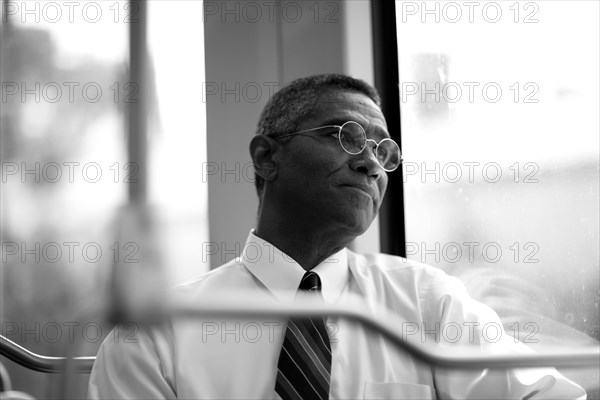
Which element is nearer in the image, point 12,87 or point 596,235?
point 596,235

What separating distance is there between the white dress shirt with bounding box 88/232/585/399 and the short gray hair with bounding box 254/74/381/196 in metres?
0.33

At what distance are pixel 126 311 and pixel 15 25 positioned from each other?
2.13 m

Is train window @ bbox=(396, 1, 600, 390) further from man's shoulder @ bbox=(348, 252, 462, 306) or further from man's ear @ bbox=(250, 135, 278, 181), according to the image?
man's ear @ bbox=(250, 135, 278, 181)

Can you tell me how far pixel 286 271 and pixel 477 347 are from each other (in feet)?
1.42

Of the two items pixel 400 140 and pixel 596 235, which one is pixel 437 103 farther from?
pixel 596 235

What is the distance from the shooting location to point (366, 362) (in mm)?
1504

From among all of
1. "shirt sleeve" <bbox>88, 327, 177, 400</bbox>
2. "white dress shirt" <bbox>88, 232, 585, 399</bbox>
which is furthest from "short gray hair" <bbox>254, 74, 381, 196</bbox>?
"shirt sleeve" <bbox>88, 327, 177, 400</bbox>

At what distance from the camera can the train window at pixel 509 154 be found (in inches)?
71.9

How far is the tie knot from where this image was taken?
1614 millimetres

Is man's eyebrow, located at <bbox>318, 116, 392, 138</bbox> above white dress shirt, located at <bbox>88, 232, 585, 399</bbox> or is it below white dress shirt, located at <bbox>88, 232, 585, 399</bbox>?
above

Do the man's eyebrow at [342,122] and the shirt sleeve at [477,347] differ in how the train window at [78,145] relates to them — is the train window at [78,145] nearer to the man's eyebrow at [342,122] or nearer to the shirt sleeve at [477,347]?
the man's eyebrow at [342,122]

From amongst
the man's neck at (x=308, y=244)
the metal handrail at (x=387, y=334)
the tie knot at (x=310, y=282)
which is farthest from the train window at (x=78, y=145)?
the metal handrail at (x=387, y=334)

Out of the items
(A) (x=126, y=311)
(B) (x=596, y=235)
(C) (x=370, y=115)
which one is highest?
(C) (x=370, y=115)

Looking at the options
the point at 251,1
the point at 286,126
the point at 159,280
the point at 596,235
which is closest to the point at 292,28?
the point at 251,1
